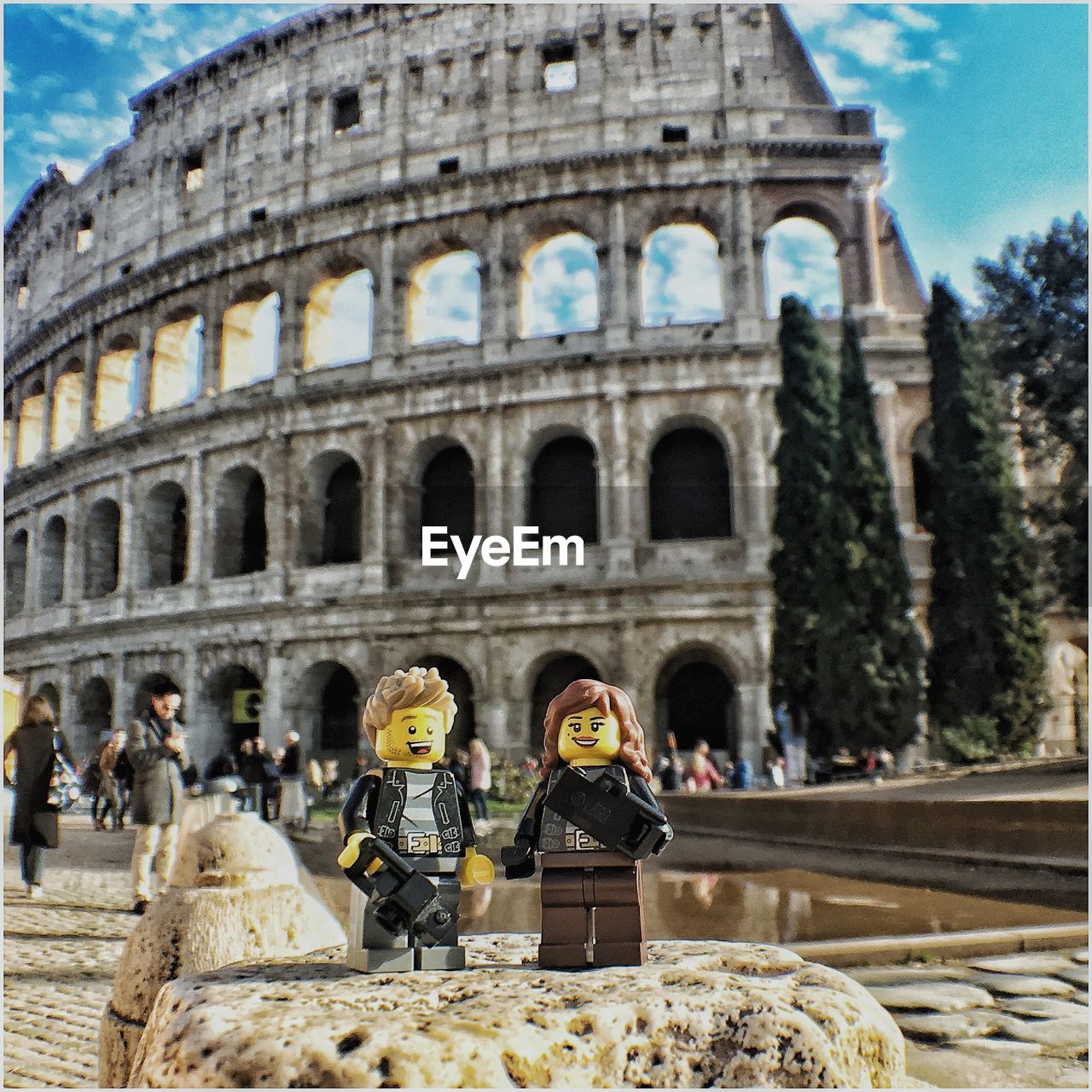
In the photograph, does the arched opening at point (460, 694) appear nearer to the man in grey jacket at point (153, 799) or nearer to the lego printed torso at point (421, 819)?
the man in grey jacket at point (153, 799)

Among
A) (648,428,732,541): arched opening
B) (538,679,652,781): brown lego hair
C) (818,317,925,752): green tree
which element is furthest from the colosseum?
(538,679,652,781): brown lego hair

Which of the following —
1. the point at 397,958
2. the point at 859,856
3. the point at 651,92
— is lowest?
the point at 859,856

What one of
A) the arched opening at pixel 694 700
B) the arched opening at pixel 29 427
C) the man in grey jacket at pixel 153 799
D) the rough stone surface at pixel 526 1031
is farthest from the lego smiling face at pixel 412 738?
the arched opening at pixel 29 427

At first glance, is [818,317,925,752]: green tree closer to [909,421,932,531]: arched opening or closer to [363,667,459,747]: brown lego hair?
[909,421,932,531]: arched opening

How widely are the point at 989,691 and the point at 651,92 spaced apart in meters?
12.7

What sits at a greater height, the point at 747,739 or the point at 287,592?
the point at 287,592

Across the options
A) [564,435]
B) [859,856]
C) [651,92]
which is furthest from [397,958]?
[651,92]

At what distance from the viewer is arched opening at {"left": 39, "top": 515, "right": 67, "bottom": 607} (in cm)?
2556

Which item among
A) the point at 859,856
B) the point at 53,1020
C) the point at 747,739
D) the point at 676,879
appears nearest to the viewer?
the point at 53,1020

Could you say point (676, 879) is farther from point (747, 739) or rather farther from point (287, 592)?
point (287, 592)

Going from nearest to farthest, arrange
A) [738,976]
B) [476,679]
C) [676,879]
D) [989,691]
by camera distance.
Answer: [738,976], [676,879], [989,691], [476,679]

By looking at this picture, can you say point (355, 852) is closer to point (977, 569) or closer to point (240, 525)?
point (977, 569)

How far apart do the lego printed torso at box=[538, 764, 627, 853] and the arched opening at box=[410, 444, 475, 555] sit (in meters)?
17.5

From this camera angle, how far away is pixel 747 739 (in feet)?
55.9
